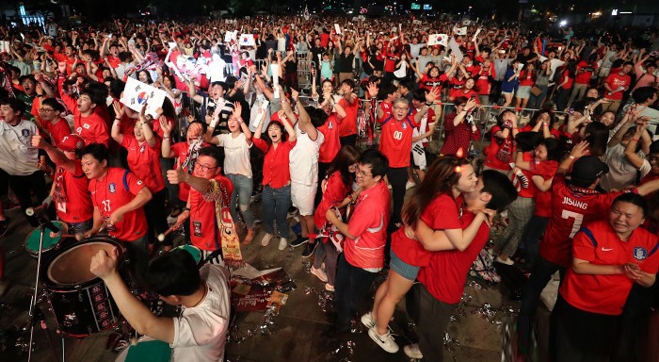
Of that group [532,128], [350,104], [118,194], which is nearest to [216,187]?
[118,194]

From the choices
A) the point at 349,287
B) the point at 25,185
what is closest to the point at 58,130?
the point at 25,185

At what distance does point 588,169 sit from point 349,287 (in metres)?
2.56

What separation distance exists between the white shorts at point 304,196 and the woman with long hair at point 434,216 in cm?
205

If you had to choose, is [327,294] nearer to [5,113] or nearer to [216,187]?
[216,187]

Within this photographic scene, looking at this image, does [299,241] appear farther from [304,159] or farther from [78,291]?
[78,291]

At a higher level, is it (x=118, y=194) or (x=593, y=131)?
(x=593, y=131)

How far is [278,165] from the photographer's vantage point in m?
5.14

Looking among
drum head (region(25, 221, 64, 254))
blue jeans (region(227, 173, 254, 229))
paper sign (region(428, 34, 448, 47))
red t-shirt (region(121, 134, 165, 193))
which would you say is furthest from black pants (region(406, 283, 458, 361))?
paper sign (region(428, 34, 448, 47))

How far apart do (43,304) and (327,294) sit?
348 centimetres

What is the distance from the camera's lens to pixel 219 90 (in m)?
6.53

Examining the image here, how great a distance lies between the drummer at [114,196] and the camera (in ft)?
12.4

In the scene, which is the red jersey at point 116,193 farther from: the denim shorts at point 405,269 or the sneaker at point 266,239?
the denim shorts at point 405,269

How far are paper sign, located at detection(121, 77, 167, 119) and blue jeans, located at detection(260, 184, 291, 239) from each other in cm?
195

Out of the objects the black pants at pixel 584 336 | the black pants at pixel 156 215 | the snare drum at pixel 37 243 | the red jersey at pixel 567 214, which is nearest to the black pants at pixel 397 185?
the red jersey at pixel 567 214
